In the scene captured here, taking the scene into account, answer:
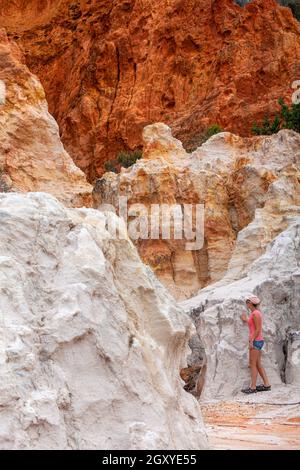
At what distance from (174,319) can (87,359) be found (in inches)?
37.0

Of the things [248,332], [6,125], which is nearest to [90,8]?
[6,125]

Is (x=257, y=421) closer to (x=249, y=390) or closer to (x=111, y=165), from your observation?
(x=249, y=390)

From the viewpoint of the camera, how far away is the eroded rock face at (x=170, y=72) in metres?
29.4

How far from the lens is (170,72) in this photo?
31719 millimetres

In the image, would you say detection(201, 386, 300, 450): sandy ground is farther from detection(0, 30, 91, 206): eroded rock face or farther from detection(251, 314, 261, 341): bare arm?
detection(0, 30, 91, 206): eroded rock face

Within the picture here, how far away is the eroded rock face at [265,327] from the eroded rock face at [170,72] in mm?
19055

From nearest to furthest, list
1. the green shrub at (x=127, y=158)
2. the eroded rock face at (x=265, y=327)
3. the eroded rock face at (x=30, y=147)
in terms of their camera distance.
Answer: the eroded rock face at (x=265, y=327) → the eroded rock face at (x=30, y=147) → the green shrub at (x=127, y=158)

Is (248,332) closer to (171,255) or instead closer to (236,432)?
(236,432)

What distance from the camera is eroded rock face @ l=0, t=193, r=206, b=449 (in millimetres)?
3652

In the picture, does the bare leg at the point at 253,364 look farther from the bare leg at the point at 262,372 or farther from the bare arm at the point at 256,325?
the bare arm at the point at 256,325

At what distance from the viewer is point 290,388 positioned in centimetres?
766

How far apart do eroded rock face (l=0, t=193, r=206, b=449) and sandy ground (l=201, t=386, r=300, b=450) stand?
45cm

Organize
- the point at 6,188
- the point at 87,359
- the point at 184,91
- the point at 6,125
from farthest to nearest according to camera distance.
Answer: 1. the point at 184,91
2. the point at 6,125
3. the point at 6,188
4. the point at 87,359

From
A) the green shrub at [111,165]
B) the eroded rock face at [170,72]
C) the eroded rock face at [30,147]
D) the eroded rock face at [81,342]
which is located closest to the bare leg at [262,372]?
the eroded rock face at [81,342]
